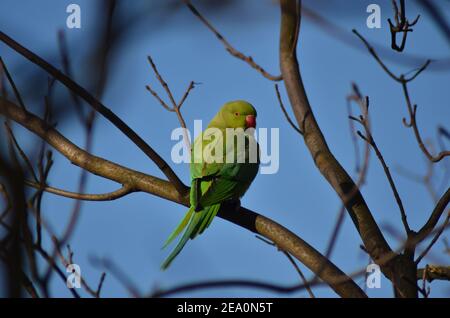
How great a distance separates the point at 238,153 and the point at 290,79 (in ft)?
2.54

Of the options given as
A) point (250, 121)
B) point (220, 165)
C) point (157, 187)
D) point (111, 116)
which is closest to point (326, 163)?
point (220, 165)

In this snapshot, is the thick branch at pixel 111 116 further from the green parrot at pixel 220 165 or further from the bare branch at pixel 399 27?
the bare branch at pixel 399 27

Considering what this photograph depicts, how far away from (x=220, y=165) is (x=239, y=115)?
3.35ft

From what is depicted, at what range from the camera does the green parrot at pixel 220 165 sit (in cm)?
366

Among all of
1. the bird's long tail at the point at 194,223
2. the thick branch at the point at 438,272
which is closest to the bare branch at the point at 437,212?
the thick branch at the point at 438,272

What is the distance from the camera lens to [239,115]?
5.04m

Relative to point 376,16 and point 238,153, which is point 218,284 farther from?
point 238,153

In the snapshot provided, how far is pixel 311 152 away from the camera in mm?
3602

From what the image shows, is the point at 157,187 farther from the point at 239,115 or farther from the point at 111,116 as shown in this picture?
the point at 239,115

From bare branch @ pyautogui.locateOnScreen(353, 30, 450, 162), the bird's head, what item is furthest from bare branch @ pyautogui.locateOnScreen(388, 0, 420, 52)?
the bird's head

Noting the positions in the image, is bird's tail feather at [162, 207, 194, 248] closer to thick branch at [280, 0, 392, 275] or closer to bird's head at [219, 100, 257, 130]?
thick branch at [280, 0, 392, 275]

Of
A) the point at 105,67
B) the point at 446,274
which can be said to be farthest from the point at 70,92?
the point at 446,274

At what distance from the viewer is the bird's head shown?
16.4 feet
